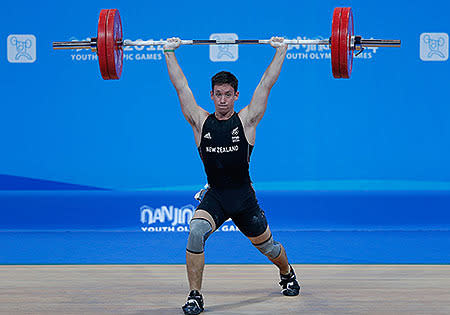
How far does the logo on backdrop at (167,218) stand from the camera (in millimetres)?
5777

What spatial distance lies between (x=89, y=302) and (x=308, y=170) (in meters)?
3.09

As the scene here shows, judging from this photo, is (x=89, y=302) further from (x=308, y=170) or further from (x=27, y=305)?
(x=308, y=170)

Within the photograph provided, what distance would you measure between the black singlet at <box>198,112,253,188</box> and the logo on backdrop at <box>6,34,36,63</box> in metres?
3.27

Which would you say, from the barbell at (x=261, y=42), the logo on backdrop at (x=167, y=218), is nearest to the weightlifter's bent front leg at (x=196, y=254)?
the barbell at (x=261, y=42)

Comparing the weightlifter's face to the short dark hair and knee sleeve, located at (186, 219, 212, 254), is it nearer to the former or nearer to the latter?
the short dark hair

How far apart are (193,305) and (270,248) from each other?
1.69 feet

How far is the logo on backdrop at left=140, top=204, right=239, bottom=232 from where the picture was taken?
5.78m

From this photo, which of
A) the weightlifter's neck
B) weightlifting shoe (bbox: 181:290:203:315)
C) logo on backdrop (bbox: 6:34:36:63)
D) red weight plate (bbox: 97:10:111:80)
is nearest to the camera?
weightlifting shoe (bbox: 181:290:203:315)

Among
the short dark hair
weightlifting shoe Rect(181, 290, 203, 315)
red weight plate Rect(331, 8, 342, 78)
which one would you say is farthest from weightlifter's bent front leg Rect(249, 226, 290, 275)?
red weight plate Rect(331, 8, 342, 78)

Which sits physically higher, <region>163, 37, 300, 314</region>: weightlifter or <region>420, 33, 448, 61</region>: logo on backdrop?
<region>420, 33, 448, 61</region>: logo on backdrop

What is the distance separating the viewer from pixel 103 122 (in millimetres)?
5832

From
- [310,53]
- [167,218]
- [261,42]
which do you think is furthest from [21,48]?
[261,42]

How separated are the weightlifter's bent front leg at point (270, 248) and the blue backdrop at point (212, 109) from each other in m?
2.59

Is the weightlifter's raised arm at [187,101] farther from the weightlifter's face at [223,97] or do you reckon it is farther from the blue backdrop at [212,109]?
the blue backdrop at [212,109]
